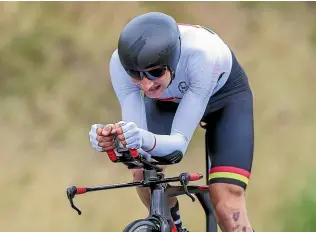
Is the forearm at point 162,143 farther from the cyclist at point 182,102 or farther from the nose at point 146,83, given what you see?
the nose at point 146,83

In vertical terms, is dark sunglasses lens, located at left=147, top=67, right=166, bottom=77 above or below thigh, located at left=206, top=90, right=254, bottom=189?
above

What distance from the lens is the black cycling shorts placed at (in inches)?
111

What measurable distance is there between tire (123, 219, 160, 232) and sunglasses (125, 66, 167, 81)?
1.40ft

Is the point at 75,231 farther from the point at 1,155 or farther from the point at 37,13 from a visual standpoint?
the point at 37,13

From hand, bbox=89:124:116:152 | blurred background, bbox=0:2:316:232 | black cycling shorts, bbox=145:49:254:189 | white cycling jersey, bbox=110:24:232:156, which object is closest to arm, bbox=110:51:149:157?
white cycling jersey, bbox=110:24:232:156

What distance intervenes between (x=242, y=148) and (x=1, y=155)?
232 cm

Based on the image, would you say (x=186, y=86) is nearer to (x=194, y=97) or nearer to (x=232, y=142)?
(x=194, y=97)

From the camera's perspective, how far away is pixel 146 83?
255 cm

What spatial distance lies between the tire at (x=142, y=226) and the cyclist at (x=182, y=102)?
22cm

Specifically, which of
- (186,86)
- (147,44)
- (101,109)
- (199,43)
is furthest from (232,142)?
(101,109)

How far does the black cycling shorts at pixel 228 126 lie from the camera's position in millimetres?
2818

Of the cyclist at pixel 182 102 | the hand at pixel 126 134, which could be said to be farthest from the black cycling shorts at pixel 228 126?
the hand at pixel 126 134

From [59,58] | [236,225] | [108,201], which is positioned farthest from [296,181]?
[236,225]

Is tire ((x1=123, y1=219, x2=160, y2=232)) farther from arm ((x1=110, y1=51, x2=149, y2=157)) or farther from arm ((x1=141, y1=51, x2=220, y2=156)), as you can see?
arm ((x1=110, y1=51, x2=149, y2=157))
